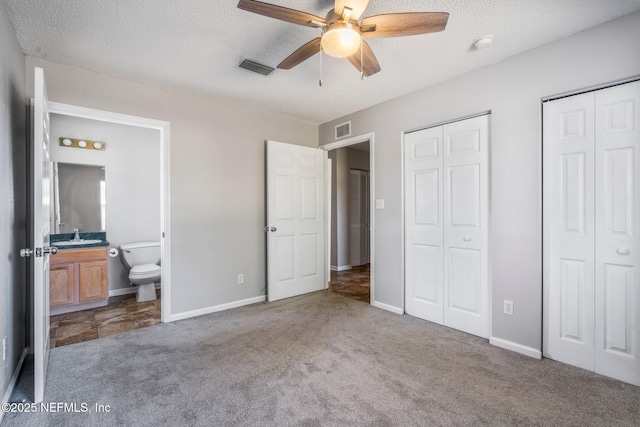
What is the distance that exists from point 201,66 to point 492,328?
3.39 meters

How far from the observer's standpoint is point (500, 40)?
90.8 inches

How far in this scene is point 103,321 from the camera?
10.8 ft

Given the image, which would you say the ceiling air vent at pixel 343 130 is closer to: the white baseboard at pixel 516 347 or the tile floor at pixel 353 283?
the tile floor at pixel 353 283

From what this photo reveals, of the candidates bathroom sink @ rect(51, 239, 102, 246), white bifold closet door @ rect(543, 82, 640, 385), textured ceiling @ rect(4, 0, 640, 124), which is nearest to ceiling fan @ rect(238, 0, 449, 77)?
textured ceiling @ rect(4, 0, 640, 124)

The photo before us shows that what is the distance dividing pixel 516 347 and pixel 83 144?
526cm

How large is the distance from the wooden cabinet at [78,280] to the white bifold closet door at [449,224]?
11.9 feet

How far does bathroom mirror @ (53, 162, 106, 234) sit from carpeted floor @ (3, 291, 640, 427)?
206cm

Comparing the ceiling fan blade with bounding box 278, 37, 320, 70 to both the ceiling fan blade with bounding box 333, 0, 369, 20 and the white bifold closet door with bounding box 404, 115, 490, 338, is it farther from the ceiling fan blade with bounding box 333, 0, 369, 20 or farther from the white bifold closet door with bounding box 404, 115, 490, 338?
the white bifold closet door with bounding box 404, 115, 490, 338

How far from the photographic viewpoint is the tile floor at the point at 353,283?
4.28 metres

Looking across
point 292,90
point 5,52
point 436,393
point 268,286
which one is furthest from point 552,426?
point 5,52

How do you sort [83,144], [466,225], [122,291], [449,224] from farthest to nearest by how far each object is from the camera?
[122,291]
[83,144]
[449,224]
[466,225]

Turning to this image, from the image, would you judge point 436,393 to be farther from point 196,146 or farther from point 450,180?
point 196,146

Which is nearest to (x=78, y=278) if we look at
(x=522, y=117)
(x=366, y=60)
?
(x=366, y=60)

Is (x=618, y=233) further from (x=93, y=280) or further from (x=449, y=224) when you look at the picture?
(x=93, y=280)
